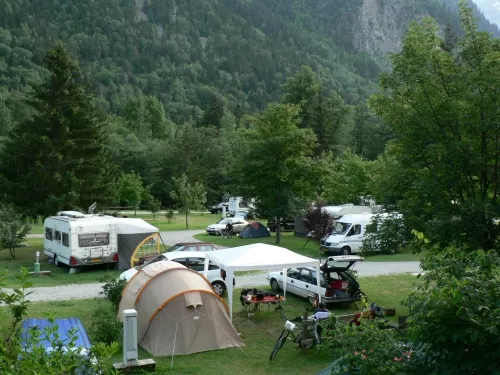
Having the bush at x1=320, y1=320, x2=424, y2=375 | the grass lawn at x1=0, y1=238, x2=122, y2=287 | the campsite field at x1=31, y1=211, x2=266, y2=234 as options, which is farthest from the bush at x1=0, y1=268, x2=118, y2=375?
the campsite field at x1=31, y1=211, x2=266, y2=234

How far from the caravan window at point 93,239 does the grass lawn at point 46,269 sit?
1.14 metres

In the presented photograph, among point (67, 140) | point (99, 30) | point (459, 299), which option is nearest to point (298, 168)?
point (67, 140)

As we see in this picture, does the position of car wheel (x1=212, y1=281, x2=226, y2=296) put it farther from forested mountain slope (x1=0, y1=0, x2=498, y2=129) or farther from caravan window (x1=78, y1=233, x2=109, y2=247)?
forested mountain slope (x1=0, y1=0, x2=498, y2=129)

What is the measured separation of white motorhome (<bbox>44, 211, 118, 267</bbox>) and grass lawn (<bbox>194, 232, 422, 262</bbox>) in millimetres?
8877

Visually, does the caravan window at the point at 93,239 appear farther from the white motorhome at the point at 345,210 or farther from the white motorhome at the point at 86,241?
the white motorhome at the point at 345,210

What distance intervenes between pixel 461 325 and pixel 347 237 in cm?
2286

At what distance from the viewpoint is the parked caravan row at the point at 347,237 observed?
26734 mm

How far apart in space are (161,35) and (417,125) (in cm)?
18946

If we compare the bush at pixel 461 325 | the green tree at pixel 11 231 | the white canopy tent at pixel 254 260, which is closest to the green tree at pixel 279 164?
the green tree at pixel 11 231

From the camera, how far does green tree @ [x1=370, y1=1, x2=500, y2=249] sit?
1143 centimetres

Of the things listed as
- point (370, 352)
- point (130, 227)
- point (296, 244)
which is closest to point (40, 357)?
point (370, 352)

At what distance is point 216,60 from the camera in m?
176

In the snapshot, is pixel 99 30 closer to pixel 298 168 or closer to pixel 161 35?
pixel 161 35

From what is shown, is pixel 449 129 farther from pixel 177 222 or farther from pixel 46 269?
pixel 177 222
